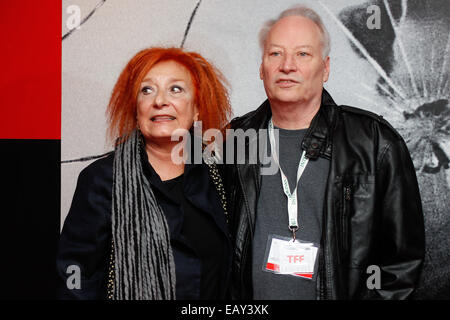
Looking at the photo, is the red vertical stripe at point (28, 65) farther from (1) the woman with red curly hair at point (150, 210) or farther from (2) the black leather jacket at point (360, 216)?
(2) the black leather jacket at point (360, 216)

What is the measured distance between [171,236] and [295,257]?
0.53 meters

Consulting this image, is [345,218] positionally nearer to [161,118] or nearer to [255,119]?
[255,119]

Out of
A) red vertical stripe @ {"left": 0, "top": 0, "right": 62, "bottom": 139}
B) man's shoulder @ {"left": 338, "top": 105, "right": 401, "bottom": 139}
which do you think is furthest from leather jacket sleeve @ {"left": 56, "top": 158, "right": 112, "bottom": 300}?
red vertical stripe @ {"left": 0, "top": 0, "right": 62, "bottom": 139}

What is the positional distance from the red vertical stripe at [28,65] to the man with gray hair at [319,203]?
4.77 ft

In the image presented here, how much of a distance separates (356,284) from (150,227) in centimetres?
87

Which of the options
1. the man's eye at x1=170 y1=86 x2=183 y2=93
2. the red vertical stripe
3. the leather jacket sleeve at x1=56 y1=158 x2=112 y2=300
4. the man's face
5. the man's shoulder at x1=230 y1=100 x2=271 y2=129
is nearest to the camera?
the leather jacket sleeve at x1=56 y1=158 x2=112 y2=300

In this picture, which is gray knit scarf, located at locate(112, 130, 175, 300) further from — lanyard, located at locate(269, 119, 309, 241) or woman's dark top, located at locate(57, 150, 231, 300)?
lanyard, located at locate(269, 119, 309, 241)

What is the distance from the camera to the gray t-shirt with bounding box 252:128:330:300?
69.6 inches

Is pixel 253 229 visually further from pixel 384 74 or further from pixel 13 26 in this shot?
pixel 13 26

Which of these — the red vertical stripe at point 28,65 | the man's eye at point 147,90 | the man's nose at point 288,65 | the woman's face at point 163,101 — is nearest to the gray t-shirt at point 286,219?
the man's nose at point 288,65

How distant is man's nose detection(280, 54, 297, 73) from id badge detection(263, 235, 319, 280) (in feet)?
2.38

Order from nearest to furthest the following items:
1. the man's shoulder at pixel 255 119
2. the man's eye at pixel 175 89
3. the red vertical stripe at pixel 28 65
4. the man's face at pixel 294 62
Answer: the man's eye at pixel 175 89 → the man's face at pixel 294 62 → the man's shoulder at pixel 255 119 → the red vertical stripe at pixel 28 65

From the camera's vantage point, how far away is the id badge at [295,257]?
1754 mm
